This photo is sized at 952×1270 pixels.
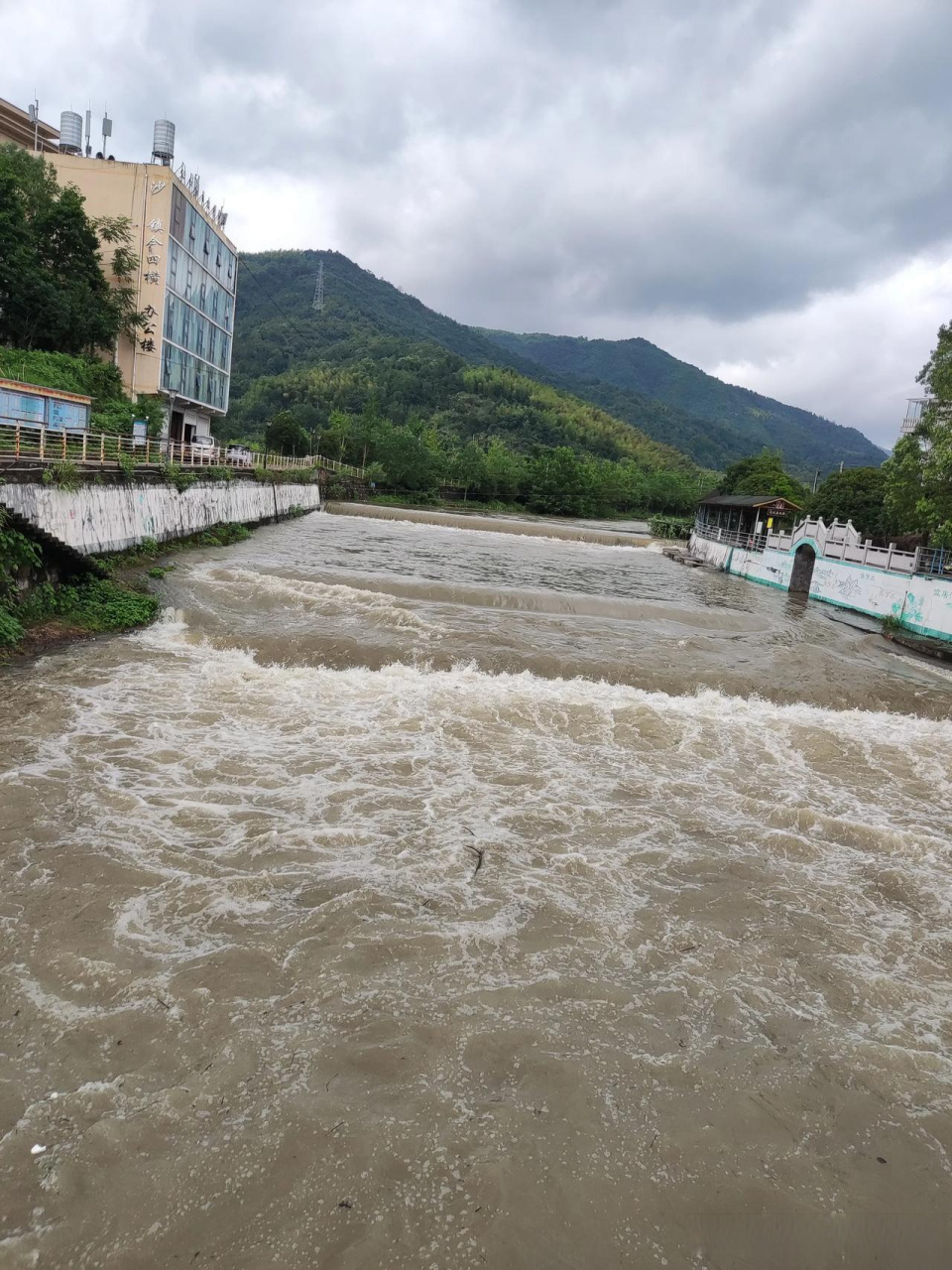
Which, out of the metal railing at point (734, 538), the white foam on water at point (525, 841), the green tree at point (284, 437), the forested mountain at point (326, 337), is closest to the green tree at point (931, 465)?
the metal railing at point (734, 538)

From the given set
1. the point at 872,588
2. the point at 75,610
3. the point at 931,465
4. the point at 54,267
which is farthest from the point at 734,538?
the point at 54,267

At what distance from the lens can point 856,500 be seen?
48625 millimetres

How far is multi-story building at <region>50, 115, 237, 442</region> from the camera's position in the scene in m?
38.4

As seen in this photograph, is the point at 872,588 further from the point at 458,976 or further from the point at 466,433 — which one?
the point at 466,433

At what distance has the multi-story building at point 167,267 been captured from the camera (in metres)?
38.4

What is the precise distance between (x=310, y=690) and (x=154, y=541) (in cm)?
1194

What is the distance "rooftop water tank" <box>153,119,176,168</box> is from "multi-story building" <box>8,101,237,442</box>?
0.18ft

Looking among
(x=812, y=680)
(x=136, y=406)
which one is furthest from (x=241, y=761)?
(x=136, y=406)

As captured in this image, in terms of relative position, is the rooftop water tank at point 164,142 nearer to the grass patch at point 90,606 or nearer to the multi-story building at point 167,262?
the multi-story building at point 167,262

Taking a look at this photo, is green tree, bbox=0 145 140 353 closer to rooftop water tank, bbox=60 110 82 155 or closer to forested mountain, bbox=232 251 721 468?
rooftop water tank, bbox=60 110 82 155

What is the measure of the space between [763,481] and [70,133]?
59.5 m

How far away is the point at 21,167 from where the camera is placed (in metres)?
36.7

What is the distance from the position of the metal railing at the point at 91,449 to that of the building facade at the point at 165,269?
8036 millimetres

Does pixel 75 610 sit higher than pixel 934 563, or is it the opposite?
pixel 934 563
